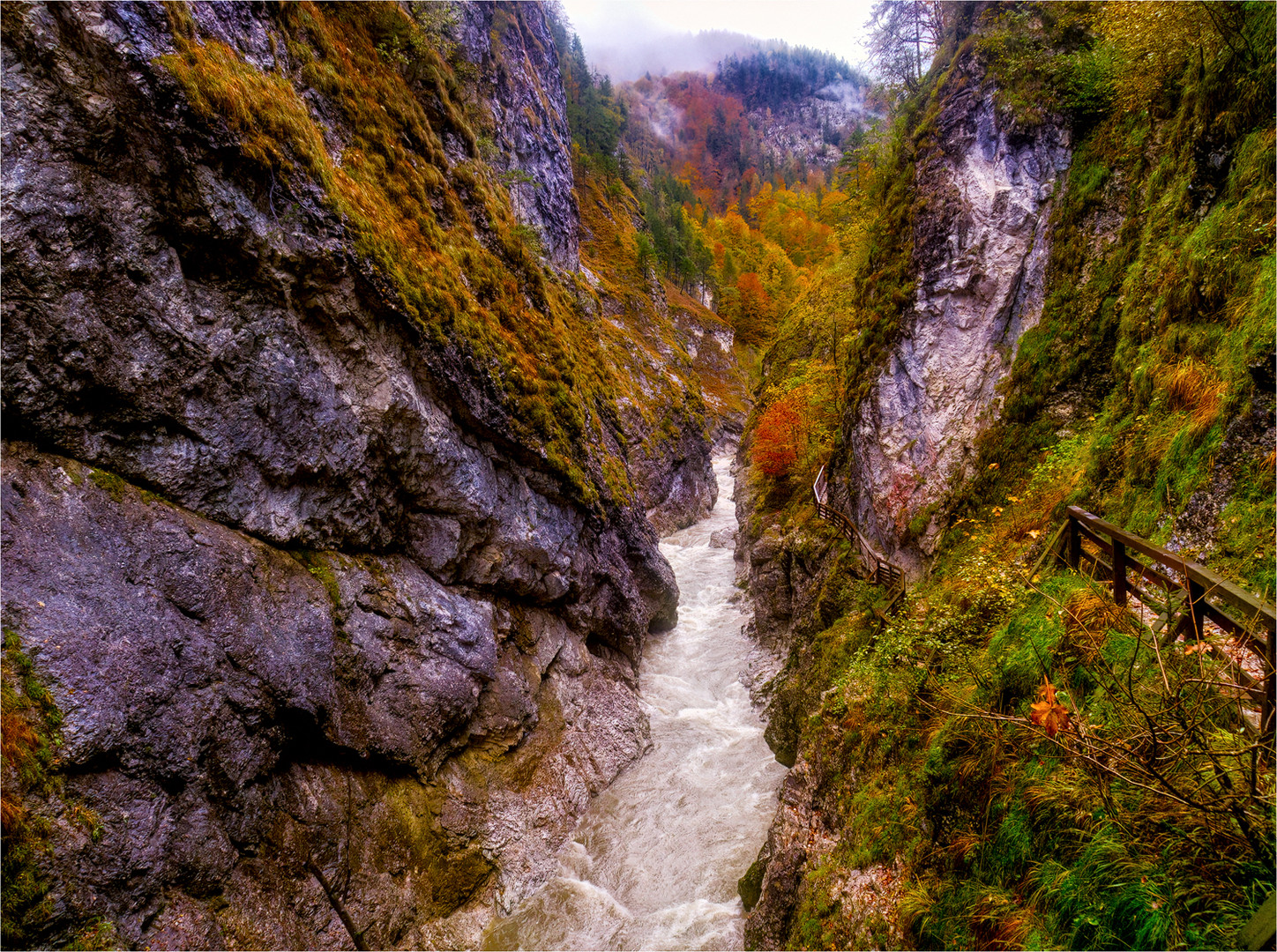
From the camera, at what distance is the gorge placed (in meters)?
4.89

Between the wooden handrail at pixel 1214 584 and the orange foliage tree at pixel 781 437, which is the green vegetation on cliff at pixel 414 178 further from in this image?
the wooden handrail at pixel 1214 584

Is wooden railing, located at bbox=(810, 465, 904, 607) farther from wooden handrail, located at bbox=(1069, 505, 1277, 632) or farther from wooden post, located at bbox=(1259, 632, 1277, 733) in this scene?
wooden post, located at bbox=(1259, 632, 1277, 733)

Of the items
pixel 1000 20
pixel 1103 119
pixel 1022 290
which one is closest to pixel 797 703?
pixel 1022 290

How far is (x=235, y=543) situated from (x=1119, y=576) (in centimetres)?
1060

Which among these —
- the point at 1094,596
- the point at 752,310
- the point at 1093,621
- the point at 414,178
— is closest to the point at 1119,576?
the point at 1094,596

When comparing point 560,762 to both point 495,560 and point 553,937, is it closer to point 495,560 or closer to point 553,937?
point 553,937

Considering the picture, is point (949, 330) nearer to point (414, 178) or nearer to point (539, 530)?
point (539, 530)

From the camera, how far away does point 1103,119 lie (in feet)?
34.3

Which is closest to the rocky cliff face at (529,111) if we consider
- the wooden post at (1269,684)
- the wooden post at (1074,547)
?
the wooden post at (1074,547)

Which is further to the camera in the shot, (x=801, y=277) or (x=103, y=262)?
(x=801, y=277)

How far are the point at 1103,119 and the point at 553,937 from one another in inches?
710

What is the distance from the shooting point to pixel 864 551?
502 inches

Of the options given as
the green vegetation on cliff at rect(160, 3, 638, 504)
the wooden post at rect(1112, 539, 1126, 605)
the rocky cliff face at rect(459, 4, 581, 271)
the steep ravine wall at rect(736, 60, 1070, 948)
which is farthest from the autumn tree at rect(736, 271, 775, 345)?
the wooden post at rect(1112, 539, 1126, 605)

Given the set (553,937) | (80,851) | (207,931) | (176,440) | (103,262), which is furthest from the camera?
(553,937)
